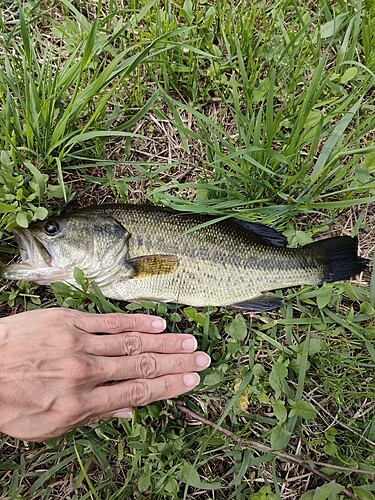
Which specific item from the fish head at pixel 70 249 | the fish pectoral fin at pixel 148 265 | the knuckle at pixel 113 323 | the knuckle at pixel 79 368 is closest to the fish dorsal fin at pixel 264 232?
the fish pectoral fin at pixel 148 265

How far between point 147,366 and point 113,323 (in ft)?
1.15

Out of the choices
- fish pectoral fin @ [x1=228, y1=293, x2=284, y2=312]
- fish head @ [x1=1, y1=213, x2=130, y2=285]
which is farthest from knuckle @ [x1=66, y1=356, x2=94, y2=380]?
fish pectoral fin @ [x1=228, y1=293, x2=284, y2=312]

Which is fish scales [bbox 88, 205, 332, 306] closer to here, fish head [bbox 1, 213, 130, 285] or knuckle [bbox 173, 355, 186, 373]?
fish head [bbox 1, 213, 130, 285]

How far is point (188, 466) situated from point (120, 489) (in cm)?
48

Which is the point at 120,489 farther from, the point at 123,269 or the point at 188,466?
the point at 123,269

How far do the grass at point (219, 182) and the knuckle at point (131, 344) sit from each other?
0.26 m

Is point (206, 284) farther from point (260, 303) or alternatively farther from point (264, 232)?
point (264, 232)

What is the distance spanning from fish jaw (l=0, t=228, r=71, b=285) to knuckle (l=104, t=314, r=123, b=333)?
1.30ft

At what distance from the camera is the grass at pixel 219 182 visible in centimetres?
327

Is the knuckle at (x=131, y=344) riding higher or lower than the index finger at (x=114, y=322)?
lower

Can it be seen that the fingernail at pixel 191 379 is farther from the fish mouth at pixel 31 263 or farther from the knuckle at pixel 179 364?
the fish mouth at pixel 31 263

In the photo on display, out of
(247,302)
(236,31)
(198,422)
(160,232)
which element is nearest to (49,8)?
(236,31)

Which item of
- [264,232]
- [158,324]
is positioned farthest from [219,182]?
[158,324]

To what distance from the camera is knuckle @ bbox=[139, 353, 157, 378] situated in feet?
10.2
